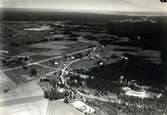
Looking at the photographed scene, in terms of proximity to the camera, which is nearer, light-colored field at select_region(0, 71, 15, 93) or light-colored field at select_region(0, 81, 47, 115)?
light-colored field at select_region(0, 81, 47, 115)

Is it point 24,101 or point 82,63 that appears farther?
point 82,63

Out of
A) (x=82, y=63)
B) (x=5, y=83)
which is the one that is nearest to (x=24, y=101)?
(x=5, y=83)

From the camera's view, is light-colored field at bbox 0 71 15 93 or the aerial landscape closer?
the aerial landscape

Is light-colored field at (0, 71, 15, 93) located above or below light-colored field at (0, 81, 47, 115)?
above

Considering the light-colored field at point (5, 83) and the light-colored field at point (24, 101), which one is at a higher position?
the light-colored field at point (5, 83)

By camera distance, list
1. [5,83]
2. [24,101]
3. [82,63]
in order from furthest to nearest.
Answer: [82,63] → [5,83] → [24,101]

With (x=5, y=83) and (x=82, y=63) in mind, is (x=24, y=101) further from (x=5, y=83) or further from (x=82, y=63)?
(x=82, y=63)

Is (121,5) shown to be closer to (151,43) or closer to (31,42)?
(151,43)

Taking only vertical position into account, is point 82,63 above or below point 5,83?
above

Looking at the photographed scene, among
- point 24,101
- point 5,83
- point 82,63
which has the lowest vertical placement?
point 24,101
